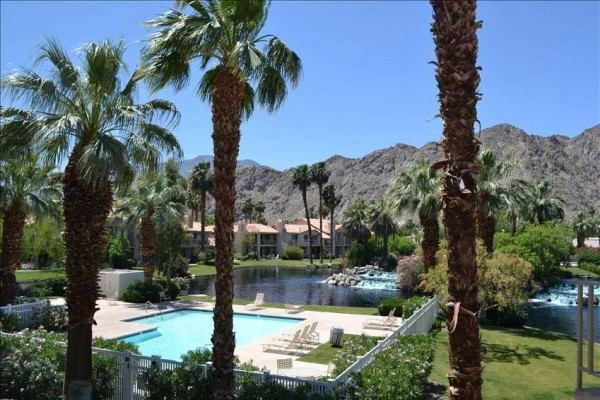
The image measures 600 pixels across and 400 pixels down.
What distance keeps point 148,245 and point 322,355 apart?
53.4 ft

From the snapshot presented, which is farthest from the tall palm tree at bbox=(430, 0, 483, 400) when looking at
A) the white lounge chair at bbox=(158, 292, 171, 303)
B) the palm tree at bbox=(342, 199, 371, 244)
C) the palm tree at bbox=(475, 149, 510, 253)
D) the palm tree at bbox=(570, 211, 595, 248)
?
the palm tree at bbox=(570, 211, 595, 248)

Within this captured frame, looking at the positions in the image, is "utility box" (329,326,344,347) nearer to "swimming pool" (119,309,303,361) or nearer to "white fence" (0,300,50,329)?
"swimming pool" (119,309,303,361)

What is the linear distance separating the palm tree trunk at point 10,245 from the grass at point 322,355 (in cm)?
1339

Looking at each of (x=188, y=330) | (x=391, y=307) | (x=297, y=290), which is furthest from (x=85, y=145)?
(x=297, y=290)

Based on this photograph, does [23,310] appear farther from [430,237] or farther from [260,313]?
[430,237]

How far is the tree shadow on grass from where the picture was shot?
16.9 m

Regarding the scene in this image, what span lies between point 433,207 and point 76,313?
737 inches

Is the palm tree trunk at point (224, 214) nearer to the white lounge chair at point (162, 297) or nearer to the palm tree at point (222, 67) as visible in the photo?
the palm tree at point (222, 67)

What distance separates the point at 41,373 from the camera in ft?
39.9

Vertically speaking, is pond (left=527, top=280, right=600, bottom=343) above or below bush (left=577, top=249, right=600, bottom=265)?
below

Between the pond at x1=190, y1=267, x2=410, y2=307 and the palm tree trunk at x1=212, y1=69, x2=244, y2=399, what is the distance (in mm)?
23664

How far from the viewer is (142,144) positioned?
11641 millimetres

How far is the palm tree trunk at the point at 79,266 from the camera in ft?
36.3

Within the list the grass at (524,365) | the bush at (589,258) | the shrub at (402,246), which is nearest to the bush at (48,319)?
the grass at (524,365)
